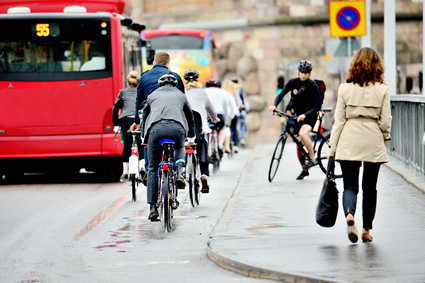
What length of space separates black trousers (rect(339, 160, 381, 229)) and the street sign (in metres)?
11.8

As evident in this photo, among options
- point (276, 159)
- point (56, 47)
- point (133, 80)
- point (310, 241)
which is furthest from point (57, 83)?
point (310, 241)

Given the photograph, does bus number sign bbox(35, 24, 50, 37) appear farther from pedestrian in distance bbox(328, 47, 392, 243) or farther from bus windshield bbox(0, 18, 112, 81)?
pedestrian in distance bbox(328, 47, 392, 243)

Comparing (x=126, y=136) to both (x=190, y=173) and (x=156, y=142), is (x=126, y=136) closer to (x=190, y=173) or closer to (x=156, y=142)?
(x=190, y=173)

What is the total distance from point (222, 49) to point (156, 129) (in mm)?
27634

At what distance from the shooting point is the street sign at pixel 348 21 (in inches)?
804

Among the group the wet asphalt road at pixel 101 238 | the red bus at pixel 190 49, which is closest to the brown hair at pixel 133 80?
the wet asphalt road at pixel 101 238

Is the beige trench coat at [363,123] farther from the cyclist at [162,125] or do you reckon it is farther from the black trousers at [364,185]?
the cyclist at [162,125]

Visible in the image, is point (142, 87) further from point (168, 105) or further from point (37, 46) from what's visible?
point (37, 46)

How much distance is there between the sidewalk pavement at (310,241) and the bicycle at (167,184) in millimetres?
501

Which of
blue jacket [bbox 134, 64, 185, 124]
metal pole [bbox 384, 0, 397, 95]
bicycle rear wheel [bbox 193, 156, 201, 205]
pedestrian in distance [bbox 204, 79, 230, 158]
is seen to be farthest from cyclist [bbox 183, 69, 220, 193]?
metal pole [bbox 384, 0, 397, 95]

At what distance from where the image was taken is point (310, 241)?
877 cm

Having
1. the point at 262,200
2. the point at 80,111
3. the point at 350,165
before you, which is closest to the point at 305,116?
the point at 262,200

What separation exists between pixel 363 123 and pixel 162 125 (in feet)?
7.90

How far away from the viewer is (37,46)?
17359 mm
